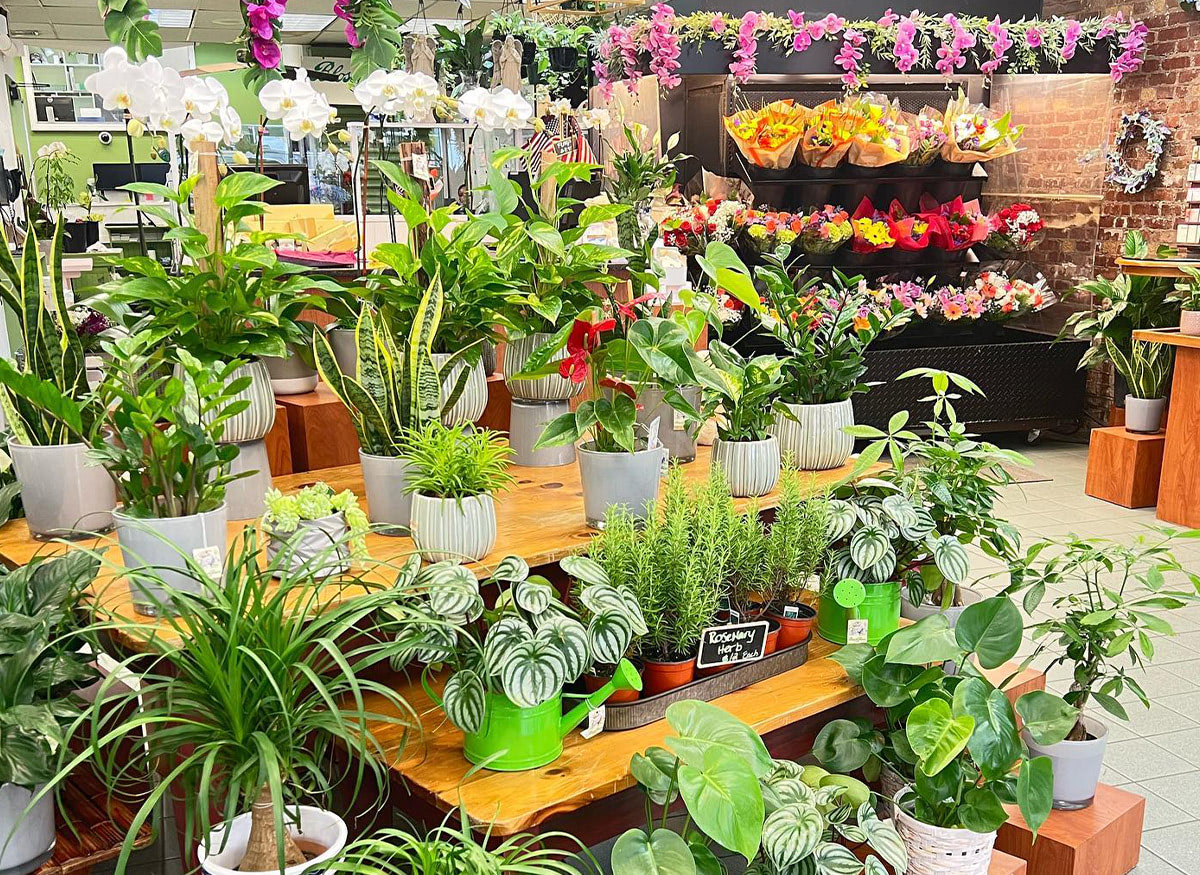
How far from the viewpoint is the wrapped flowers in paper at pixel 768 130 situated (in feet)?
21.3

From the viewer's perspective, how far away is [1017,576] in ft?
8.62

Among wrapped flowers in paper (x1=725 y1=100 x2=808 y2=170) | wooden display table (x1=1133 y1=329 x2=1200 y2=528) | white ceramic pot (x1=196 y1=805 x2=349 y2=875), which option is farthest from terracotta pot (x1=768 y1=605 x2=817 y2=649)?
wrapped flowers in paper (x1=725 y1=100 x2=808 y2=170)

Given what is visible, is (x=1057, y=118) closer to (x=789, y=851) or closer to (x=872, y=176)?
(x=872, y=176)

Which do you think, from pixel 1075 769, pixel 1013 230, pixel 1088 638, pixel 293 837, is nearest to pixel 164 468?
pixel 293 837

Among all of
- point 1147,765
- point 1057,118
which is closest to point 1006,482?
point 1147,765

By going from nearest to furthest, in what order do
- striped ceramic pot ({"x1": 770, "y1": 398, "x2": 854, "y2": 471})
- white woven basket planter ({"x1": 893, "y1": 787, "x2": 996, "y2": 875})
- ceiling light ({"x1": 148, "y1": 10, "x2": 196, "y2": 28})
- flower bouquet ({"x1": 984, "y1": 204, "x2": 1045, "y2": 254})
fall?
1. white woven basket planter ({"x1": 893, "y1": 787, "x2": 996, "y2": 875})
2. striped ceramic pot ({"x1": 770, "y1": 398, "x2": 854, "y2": 471})
3. flower bouquet ({"x1": 984, "y1": 204, "x2": 1045, "y2": 254})
4. ceiling light ({"x1": 148, "y1": 10, "x2": 196, "y2": 28})

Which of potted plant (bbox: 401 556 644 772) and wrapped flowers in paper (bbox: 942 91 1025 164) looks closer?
potted plant (bbox: 401 556 644 772)

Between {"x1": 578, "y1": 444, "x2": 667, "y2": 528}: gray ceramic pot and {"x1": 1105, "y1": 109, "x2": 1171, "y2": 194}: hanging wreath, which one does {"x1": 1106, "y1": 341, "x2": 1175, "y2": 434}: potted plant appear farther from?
{"x1": 578, "y1": 444, "x2": 667, "y2": 528}: gray ceramic pot

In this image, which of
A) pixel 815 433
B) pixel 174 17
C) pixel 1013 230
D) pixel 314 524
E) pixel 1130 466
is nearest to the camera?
pixel 314 524

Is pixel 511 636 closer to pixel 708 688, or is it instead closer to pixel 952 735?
pixel 708 688

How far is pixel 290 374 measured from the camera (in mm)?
2938

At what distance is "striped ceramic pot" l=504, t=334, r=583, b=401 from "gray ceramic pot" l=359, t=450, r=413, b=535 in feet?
1.75

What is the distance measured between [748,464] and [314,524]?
3.49 ft

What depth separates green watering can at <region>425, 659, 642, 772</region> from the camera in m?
1.89
